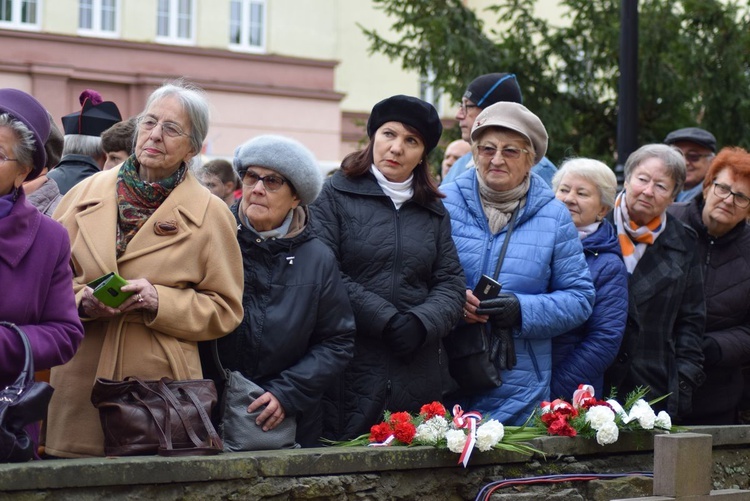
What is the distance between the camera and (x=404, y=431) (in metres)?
5.21

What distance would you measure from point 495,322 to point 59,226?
2.21 metres

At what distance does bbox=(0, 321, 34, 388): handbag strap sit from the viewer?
4.07m

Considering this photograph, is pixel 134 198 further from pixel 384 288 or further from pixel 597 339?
pixel 597 339

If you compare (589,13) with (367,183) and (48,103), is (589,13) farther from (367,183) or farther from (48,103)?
(48,103)

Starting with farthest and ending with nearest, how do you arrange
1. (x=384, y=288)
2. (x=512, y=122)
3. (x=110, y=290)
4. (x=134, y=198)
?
(x=512, y=122) → (x=384, y=288) → (x=134, y=198) → (x=110, y=290)

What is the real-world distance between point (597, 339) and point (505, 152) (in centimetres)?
103

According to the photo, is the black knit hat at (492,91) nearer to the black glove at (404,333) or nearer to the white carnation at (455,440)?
the black glove at (404,333)

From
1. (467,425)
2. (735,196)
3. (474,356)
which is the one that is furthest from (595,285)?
(467,425)

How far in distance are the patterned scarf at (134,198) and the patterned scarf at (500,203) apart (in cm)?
173

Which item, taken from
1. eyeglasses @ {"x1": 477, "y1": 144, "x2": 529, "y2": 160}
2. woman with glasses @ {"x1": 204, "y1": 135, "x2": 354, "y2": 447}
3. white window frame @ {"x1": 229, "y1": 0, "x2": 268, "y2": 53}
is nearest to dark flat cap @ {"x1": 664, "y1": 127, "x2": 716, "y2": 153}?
eyeglasses @ {"x1": 477, "y1": 144, "x2": 529, "y2": 160}

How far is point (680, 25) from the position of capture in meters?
13.5

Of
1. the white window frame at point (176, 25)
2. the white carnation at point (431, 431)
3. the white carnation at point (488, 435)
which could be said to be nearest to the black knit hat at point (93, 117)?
the white carnation at point (431, 431)

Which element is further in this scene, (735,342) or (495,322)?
(735,342)

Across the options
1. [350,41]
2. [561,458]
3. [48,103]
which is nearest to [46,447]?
[561,458]
